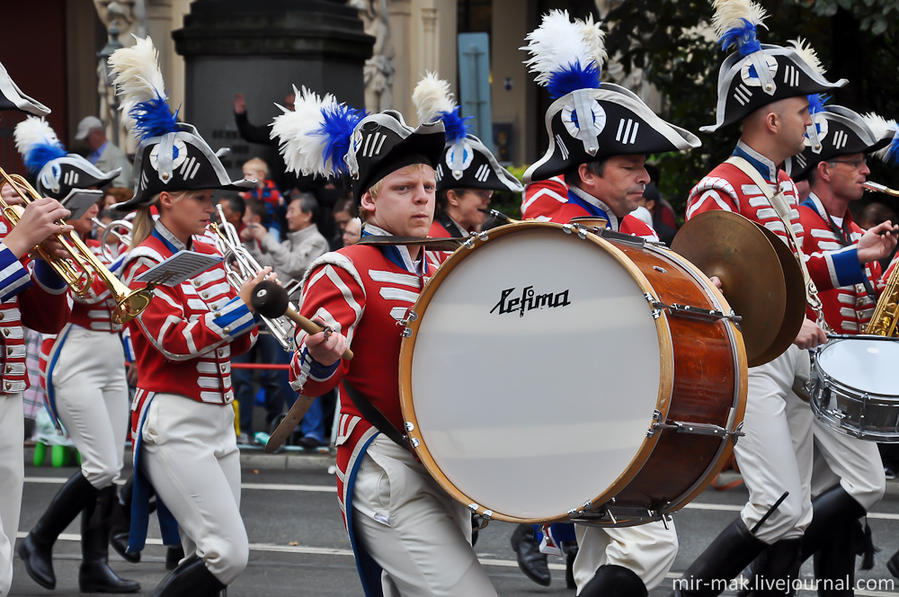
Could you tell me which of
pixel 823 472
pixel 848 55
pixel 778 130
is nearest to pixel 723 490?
pixel 823 472

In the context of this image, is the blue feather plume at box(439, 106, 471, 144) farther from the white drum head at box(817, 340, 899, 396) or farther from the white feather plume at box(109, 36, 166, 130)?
the white drum head at box(817, 340, 899, 396)

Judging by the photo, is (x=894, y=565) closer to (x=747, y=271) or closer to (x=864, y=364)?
(x=864, y=364)

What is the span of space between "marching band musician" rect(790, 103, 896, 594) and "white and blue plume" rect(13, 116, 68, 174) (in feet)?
12.8

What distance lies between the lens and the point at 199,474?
548 cm

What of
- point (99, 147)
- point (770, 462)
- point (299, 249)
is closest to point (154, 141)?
point (770, 462)

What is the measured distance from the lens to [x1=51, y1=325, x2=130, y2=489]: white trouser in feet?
24.3

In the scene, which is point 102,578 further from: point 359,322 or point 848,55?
point 848,55

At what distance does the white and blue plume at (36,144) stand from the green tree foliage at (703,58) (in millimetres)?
6605

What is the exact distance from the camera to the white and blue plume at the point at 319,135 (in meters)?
4.43

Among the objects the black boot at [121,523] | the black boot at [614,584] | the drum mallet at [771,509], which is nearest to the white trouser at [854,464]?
the drum mallet at [771,509]

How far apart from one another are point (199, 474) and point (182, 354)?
0.44 meters

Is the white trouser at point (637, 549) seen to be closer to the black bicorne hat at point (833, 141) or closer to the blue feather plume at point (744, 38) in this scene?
the blue feather plume at point (744, 38)

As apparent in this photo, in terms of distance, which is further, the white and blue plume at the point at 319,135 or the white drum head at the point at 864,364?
the white drum head at the point at 864,364

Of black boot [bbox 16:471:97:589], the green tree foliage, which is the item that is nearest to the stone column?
the green tree foliage
